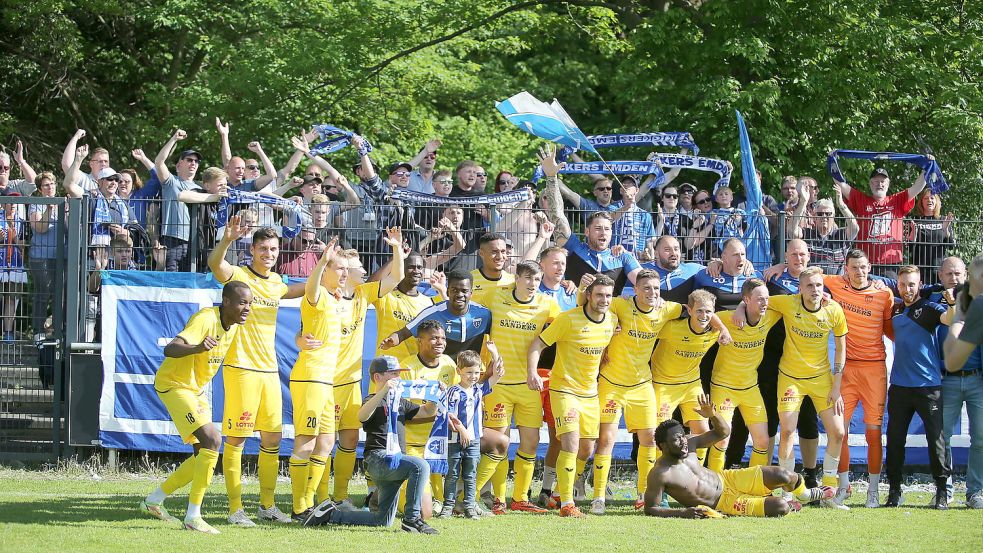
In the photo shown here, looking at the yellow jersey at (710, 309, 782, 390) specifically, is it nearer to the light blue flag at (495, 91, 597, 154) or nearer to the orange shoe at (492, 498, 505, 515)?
the orange shoe at (492, 498, 505, 515)

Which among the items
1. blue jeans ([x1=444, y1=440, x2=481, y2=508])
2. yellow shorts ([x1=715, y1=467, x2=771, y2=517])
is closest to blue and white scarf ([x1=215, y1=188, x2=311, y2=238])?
blue jeans ([x1=444, y1=440, x2=481, y2=508])

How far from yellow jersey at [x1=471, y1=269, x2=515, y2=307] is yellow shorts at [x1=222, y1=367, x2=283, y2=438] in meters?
2.12

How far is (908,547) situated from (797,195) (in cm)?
588

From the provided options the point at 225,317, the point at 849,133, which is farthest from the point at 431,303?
the point at 849,133

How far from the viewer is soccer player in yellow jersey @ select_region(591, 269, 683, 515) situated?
10953mm

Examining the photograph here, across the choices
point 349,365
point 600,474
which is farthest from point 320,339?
point 600,474

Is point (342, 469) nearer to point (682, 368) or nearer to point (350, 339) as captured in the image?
point (350, 339)

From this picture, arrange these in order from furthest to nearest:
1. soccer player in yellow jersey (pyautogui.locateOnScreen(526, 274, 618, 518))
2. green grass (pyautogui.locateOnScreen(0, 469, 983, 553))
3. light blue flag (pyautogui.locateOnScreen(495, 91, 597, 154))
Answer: light blue flag (pyautogui.locateOnScreen(495, 91, 597, 154))
soccer player in yellow jersey (pyautogui.locateOnScreen(526, 274, 618, 518))
green grass (pyautogui.locateOnScreen(0, 469, 983, 553))

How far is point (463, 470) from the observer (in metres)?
10.1

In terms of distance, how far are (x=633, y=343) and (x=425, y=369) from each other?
223 centimetres

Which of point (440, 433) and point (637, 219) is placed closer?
point (440, 433)

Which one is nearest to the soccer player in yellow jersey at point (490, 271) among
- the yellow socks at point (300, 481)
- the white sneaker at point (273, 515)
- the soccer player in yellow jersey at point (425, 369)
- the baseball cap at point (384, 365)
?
the soccer player in yellow jersey at point (425, 369)

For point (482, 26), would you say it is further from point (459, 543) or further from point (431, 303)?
point (459, 543)

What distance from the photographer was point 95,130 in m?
22.5
